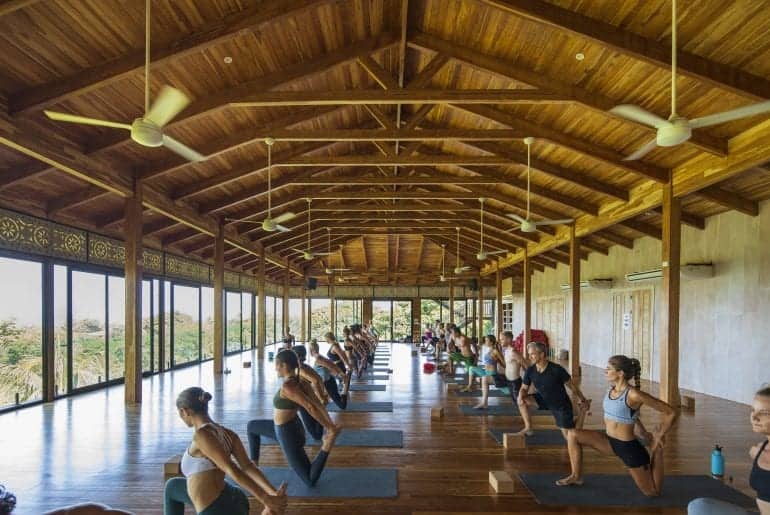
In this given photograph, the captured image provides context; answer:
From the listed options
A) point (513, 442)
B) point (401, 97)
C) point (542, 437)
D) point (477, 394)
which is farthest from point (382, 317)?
point (401, 97)

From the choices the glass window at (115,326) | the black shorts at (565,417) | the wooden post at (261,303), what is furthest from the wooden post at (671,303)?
the wooden post at (261,303)

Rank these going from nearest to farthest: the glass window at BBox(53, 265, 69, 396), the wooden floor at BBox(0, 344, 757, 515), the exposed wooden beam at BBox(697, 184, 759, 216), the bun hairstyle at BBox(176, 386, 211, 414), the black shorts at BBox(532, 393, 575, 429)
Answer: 1. the bun hairstyle at BBox(176, 386, 211, 414)
2. the wooden floor at BBox(0, 344, 757, 515)
3. the black shorts at BBox(532, 393, 575, 429)
4. the exposed wooden beam at BBox(697, 184, 759, 216)
5. the glass window at BBox(53, 265, 69, 396)

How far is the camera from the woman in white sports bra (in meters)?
2.50

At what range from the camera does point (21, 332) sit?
293 inches

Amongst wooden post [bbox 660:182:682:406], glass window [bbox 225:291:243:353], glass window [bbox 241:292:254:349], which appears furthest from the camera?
glass window [bbox 241:292:254:349]

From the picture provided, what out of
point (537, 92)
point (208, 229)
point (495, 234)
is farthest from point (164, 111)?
point (495, 234)

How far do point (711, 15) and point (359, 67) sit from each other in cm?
413

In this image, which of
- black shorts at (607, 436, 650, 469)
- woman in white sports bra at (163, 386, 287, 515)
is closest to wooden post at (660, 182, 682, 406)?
black shorts at (607, 436, 650, 469)

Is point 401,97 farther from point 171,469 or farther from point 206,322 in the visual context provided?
point 206,322

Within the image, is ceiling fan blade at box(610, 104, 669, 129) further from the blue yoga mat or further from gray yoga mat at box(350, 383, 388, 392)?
gray yoga mat at box(350, 383, 388, 392)

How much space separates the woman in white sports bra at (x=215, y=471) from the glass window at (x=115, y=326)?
25.9 feet

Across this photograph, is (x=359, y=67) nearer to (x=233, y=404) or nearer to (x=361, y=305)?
(x=233, y=404)

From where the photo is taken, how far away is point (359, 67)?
709 centimetres

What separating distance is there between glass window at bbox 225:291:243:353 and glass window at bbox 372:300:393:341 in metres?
7.10
